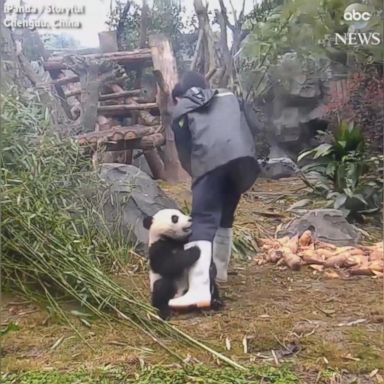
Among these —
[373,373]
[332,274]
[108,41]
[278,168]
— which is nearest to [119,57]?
[108,41]

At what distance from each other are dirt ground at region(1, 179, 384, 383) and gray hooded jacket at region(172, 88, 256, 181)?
0.08 m

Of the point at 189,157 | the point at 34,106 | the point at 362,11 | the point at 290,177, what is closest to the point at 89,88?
the point at 34,106

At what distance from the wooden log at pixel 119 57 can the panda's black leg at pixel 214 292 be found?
447mm

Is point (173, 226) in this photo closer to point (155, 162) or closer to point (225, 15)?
point (155, 162)

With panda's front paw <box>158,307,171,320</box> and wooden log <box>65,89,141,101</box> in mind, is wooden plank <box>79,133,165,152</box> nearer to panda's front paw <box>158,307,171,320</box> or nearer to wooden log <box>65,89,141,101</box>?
wooden log <box>65,89,141,101</box>

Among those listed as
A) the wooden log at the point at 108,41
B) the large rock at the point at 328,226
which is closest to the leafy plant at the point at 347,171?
the large rock at the point at 328,226

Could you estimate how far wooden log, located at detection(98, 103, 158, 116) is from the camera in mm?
1571

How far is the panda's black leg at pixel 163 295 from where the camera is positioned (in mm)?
1556

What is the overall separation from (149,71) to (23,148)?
0.32 metres

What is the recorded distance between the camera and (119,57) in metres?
1.57

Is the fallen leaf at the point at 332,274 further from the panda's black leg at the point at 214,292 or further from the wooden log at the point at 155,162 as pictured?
the wooden log at the point at 155,162

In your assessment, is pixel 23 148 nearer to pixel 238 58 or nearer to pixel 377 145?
pixel 238 58

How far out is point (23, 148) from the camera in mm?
1623

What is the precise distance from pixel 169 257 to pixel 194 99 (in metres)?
0.33
